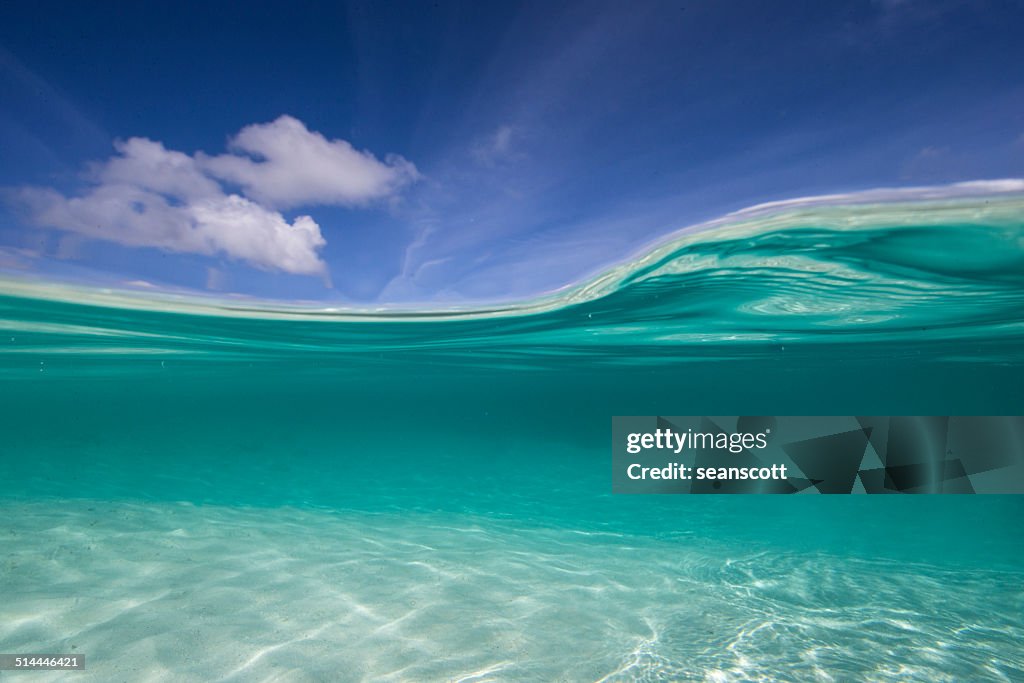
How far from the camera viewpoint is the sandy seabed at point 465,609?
18.5 ft

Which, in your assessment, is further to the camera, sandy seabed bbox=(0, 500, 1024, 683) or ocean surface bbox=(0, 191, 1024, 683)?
ocean surface bbox=(0, 191, 1024, 683)

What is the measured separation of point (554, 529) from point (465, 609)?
6934 millimetres

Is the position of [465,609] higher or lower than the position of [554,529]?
higher

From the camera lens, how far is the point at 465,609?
7066mm

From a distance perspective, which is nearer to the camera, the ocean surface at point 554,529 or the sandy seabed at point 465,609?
the sandy seabed at point 465,609

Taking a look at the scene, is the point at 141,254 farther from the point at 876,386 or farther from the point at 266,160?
the point at 876,386

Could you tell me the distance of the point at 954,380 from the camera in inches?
1587

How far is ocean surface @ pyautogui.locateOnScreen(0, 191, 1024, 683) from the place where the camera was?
6.03 meters

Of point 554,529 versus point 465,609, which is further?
point 554,529

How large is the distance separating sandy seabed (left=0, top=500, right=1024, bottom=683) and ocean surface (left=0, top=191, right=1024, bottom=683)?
0.05 m

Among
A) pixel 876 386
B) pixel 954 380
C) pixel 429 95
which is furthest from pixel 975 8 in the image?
pixel 876 386

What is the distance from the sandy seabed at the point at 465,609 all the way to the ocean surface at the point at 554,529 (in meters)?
0.05

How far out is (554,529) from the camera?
535 inches

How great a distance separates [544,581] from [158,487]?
1617 cm
